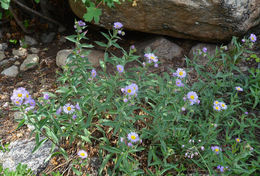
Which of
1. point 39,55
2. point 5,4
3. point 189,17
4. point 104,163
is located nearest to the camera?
point 104,163

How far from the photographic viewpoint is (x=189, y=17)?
10.8ft

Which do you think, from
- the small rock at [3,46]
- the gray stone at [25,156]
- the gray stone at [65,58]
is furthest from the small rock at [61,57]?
the gray stone at [25,156]

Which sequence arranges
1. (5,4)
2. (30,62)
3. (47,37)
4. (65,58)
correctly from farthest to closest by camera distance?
(47,37)
(30,62)
(65,58)
(5,4)

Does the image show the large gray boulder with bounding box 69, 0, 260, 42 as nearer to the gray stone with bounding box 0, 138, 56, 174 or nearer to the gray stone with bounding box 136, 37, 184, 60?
the gray stone with bounding box 136, 37, 184, 60

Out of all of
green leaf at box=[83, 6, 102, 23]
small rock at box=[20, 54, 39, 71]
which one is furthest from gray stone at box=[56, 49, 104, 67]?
green leaf at box=[83, 6, 102, 23]

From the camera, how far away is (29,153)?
7.91ft

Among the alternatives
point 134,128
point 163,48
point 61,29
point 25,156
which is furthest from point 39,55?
point 134,128

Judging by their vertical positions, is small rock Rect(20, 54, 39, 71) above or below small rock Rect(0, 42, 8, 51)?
below

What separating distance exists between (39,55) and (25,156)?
1.93 metres

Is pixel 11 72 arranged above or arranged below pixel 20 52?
below

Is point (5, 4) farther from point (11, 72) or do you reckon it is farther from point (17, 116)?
point (17, 116)

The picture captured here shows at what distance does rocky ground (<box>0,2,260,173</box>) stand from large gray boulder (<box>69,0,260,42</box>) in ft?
0.77

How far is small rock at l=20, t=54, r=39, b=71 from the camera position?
11.7 ft

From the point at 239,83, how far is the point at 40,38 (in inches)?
131
